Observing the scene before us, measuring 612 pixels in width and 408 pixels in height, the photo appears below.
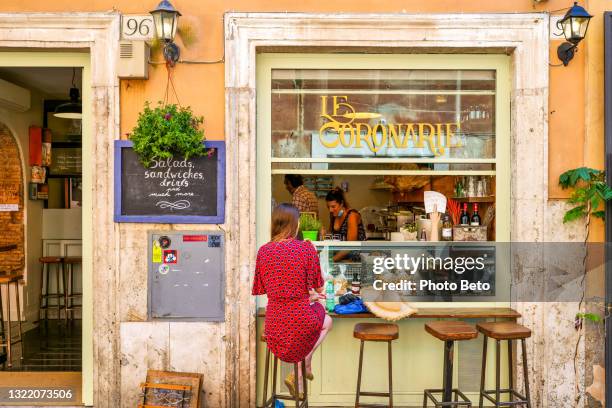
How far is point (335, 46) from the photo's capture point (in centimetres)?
488

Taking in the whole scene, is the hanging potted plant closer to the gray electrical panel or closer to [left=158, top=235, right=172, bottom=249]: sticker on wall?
the gray electrical panel

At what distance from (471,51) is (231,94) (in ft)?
7.31

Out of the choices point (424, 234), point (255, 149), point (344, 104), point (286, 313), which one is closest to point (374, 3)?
point (344, 104)

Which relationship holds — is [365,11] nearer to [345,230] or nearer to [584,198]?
[345,230]

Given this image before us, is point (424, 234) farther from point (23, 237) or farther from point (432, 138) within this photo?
point (23, 237)

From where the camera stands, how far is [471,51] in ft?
16.3

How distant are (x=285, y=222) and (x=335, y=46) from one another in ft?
6.17

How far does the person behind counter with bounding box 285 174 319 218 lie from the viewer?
17.0 feet

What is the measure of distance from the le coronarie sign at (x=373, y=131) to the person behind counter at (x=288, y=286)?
145 centimetres

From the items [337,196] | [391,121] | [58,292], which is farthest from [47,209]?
[391,121]

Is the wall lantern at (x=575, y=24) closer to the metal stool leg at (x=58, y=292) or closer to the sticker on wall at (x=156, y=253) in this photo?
the sticker on wall at (x=156, y=253)

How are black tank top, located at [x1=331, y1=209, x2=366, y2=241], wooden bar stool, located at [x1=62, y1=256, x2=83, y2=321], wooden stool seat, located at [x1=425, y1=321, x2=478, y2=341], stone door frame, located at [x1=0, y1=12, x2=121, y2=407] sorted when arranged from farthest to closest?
wooden bar stool, located at [x1=62, y1=256, x2=83, y2=321]
black tank top, located at [x1=331, y1=209, x2=366, y2=241]
stone door frame, located at [x1=0, y1=12, x2=121, y2=407]
wooden stool seat, located at [x1=425, y1=321, x2=478, y2=341]

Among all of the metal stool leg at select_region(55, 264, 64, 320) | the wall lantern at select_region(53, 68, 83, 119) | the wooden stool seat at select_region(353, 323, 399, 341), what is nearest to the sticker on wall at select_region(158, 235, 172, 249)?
the wooden stool seat at select_region(353, 323, 399, 341)

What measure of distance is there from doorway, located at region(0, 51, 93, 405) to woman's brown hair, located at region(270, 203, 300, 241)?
11.9 feet
